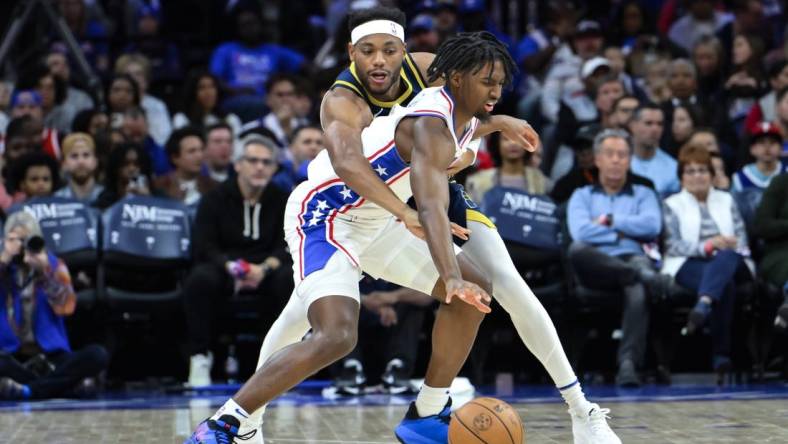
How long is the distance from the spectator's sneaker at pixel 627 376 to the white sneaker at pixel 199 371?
276 centimetres

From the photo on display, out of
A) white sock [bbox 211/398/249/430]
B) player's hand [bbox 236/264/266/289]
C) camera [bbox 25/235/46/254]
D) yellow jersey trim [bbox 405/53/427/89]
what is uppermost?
yellow jersey trim [bbox 405/53/427/89]

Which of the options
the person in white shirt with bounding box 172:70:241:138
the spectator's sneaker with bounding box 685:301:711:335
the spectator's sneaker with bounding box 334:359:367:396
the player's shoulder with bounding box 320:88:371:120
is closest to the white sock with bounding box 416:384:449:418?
the player's shoulder with bounding box 320:88:371:120

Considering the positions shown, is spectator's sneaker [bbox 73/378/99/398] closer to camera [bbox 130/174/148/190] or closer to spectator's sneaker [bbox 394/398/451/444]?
camera [bbox 130/174/148/190]

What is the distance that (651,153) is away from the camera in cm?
1076

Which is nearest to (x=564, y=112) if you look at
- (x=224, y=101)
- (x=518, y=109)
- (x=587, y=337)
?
(x=518, y=109)

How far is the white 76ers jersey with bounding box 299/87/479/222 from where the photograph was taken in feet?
18.2

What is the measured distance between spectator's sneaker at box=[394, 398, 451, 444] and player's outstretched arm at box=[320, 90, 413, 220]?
1.02 meters

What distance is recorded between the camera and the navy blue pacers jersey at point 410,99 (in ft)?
19.5

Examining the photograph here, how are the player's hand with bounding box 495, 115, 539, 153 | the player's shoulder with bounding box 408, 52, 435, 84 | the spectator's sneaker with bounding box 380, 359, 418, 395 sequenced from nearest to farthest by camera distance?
the player's hand with bounding box 495, 115, 539, 153, the player's shoulder with bounding box 408, 52, 435, 84, the spectator's sneaker with bounding box 380, 359, 418, 395

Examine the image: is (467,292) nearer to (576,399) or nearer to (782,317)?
(576,399)

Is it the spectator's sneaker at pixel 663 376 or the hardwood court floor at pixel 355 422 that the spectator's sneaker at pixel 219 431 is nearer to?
the hardwood court floor at pixel 355 422

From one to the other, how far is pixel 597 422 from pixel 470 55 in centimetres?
159

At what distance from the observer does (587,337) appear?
1014 centimetres

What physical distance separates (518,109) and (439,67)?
697cm
